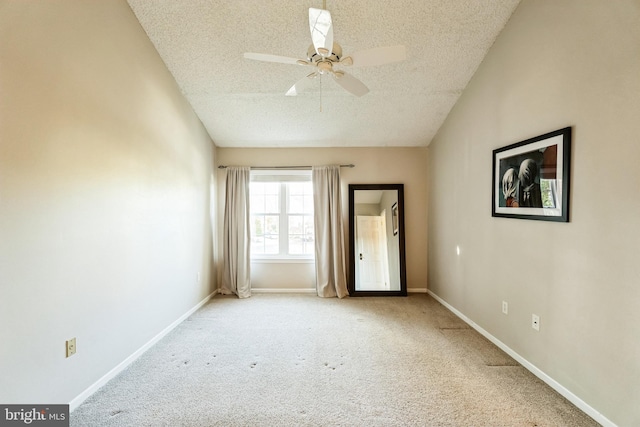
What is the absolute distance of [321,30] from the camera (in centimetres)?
184

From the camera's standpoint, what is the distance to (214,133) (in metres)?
4.41

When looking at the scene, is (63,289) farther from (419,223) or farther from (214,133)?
(419,223)

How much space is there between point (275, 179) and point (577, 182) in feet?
12.3

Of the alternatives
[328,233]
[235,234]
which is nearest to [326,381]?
[328,233]

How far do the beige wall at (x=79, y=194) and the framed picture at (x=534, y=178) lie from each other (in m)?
3.25

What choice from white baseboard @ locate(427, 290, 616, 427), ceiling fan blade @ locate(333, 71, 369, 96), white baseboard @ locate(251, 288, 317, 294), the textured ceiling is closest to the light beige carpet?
white baseboard @ locate(427, 290, 616, 427)

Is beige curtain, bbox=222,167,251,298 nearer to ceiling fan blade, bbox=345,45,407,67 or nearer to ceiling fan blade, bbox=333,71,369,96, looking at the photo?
ceiling fan blade, bbox=333,71,369,96

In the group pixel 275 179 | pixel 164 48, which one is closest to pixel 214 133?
pixel 275 179

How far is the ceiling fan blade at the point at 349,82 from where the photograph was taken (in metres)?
2.27

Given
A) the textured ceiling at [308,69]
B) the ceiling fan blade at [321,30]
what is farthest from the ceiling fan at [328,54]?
the textured ceiling at [308,69]

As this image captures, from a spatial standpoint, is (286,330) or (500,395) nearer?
(500,395)

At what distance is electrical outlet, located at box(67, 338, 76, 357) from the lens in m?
1.93

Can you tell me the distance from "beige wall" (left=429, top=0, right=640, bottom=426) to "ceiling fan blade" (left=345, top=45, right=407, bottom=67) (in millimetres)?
1137

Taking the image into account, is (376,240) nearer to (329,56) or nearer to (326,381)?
(326,381)
